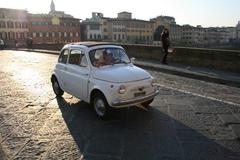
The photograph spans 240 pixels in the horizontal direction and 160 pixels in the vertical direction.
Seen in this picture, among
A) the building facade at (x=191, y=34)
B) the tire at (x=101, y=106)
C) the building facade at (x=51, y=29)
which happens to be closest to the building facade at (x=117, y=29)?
the building facade at (x=51, y=29)

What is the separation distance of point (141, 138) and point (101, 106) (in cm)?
146

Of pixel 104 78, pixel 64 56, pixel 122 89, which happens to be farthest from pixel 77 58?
pixel 122 89

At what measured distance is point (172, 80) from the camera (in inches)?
439

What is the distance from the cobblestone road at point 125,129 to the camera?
4.67 metres

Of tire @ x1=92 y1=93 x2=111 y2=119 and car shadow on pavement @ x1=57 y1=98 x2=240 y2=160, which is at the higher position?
tire @ x1=92 y1=93 x2=111 y2=119

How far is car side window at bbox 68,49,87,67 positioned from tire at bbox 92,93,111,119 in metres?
0.93

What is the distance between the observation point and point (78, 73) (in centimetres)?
701

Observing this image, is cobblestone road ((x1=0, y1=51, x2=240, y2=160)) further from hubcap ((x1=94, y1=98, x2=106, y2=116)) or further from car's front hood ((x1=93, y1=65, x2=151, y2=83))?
car's front hood ((x1=93, y1=65, x2=151, y2=83))

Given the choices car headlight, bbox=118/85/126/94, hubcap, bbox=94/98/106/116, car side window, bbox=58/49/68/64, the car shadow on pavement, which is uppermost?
car side window, bbox=58/49/68/64

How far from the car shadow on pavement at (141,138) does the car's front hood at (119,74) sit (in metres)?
0.92

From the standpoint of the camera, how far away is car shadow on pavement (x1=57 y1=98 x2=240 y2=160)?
457 cm

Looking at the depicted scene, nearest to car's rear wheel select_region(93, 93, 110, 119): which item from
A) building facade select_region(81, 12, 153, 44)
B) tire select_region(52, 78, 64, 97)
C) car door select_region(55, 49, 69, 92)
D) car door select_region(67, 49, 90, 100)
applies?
car door select_region(67, 49, 90, 100)

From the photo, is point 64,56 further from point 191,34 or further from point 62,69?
point 191,34

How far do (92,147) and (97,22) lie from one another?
320 feet
